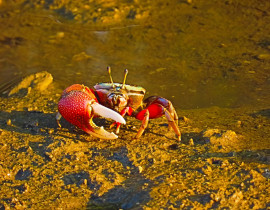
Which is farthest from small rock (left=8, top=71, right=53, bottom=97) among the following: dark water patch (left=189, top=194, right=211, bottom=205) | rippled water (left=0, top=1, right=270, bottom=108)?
dark water patch (left=189, top=194, right=211, bottom=205)

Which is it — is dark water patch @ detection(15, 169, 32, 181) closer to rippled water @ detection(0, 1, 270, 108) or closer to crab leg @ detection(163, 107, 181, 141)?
crab leg @ detection(163, 107, 181, 141)

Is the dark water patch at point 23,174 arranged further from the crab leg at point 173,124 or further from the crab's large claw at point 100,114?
the crab leg at point 173,124

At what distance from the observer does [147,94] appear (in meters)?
4.89

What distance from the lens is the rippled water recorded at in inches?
197

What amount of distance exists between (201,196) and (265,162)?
0.64 meters

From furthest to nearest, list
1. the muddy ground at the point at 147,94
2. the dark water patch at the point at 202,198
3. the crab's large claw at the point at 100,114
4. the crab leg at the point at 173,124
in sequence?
the crab leg at the point at 173,124
the crab's large claw at the point at 100,114
the muddy ground at the point at 147,94
the dark water patch at the point at 202,198

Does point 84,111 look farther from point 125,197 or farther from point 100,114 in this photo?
point 125,197

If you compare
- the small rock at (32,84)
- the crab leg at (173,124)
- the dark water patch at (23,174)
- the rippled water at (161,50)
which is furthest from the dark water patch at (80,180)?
the small rock at (32,84)

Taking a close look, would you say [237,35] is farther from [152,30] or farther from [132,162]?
[132,162]

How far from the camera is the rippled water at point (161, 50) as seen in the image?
197 inches

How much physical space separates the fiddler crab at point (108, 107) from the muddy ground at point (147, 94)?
13 centimetres

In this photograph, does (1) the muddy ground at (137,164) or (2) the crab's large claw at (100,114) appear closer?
(1) the muddy ground at (137,164)

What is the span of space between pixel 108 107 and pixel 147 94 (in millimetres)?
915

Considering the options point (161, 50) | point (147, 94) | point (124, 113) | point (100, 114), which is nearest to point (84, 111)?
point (100, 114)
